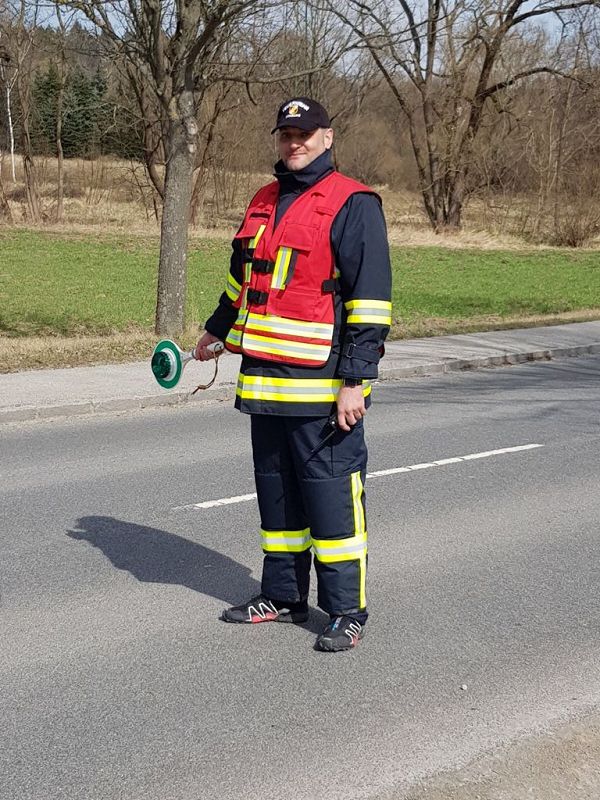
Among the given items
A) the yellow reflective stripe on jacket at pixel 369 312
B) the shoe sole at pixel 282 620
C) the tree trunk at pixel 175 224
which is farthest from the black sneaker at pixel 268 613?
the tree trunk at pixel 175 224

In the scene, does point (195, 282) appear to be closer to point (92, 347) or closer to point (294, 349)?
point (92, 347)

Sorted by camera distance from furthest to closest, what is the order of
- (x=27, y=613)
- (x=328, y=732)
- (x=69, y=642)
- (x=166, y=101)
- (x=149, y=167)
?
(x=149, y=167)
(x=166, y=101)
(x=27, y=613)
(x=69, y=642)
(x=328, y=732)

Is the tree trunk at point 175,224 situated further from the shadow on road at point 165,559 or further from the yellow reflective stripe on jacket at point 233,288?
the yellow reflective stripe on jacket at point 233,288

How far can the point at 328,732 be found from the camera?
4.05 meters

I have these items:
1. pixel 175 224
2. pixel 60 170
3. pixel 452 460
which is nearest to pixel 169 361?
pixel 452 460

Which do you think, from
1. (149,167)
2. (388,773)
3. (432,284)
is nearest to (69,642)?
(388,773)

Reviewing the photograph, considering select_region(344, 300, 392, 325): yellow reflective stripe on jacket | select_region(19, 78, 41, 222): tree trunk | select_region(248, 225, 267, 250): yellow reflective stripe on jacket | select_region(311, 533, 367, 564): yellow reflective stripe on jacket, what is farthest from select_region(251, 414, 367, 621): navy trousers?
select_region(19, 78, 41, 222): tree trunk

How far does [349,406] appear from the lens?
4.46 m

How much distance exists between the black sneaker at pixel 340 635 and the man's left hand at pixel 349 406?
893mm

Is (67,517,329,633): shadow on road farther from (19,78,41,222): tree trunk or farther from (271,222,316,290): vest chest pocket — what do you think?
(19,78,41,222): tree trunk

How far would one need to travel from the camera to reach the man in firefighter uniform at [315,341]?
→ 4418mm

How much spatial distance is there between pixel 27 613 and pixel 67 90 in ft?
149

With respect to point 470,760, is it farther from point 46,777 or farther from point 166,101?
point 166,101

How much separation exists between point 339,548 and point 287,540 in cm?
28
